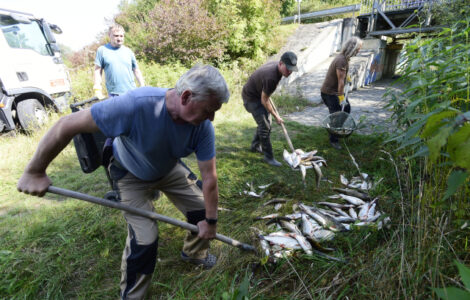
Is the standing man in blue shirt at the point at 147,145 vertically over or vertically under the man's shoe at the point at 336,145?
over

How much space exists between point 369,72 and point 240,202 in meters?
10.9

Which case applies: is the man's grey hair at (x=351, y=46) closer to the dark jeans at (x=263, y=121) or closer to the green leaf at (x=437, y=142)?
the dark jeans at (x=263, y=121)

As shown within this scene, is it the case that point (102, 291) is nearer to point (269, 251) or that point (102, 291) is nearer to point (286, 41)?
point (269, 251)

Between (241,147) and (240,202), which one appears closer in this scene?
(240,202)

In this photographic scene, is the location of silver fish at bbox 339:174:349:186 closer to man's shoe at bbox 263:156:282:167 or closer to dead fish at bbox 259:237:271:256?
man's shoe at bbox 263:156:282:167

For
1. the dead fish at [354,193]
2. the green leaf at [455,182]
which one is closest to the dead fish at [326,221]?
the dead fish at [354,193]

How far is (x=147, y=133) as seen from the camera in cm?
171

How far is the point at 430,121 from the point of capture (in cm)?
101

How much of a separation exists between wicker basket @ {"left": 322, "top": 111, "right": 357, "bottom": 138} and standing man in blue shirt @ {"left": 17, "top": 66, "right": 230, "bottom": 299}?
3.33 metres

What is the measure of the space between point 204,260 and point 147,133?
138 cm

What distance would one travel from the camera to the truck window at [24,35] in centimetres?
556

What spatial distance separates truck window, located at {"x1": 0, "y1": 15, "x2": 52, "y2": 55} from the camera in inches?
219

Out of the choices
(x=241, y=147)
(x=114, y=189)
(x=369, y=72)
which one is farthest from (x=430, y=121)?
(x=369, y=72)

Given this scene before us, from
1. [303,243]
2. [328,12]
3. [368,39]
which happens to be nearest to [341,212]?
[303,243]
